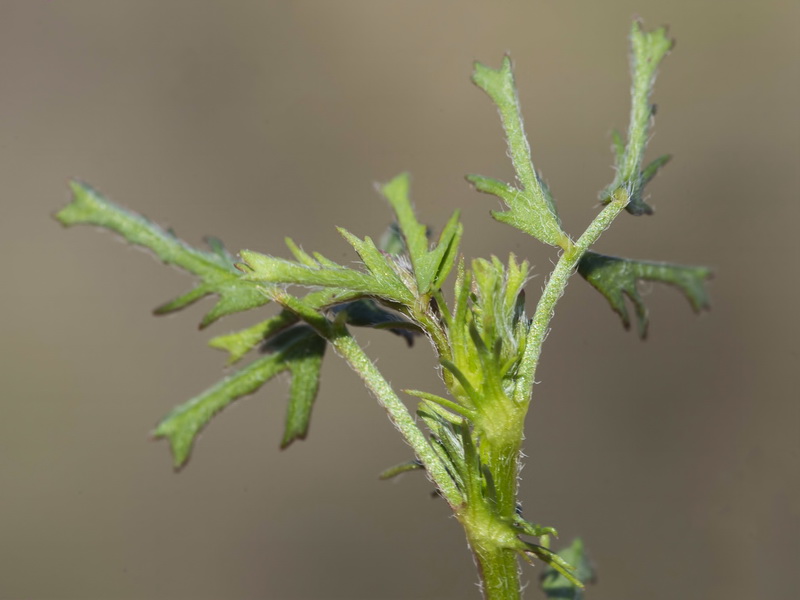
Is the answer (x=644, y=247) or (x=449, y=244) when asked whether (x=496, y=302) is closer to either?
(x=449, y=244)

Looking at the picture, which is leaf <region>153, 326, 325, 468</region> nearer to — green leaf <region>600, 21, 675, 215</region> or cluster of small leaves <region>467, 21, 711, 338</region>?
cluster of small leaves <region>467, 21, 711, 338</region>

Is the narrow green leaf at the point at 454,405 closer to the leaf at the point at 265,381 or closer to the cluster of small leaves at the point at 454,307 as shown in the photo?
the cluster of small leaves at the point at 454,307

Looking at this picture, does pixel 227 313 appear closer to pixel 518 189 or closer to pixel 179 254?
pixel 179 254

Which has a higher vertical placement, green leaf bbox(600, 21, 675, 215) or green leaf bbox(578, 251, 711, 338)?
green leaf bbox(600, 21, 675, 215)

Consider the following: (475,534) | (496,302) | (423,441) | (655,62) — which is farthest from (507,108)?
(475,534)

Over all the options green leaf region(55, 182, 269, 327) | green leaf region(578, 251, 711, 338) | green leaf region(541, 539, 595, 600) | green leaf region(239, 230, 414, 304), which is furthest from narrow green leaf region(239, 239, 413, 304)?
green leaf region(541, 539, 595, 600)

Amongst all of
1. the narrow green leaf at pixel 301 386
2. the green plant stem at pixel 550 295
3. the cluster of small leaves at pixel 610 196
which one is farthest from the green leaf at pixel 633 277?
the narrow green leaf at pixel 301 386
